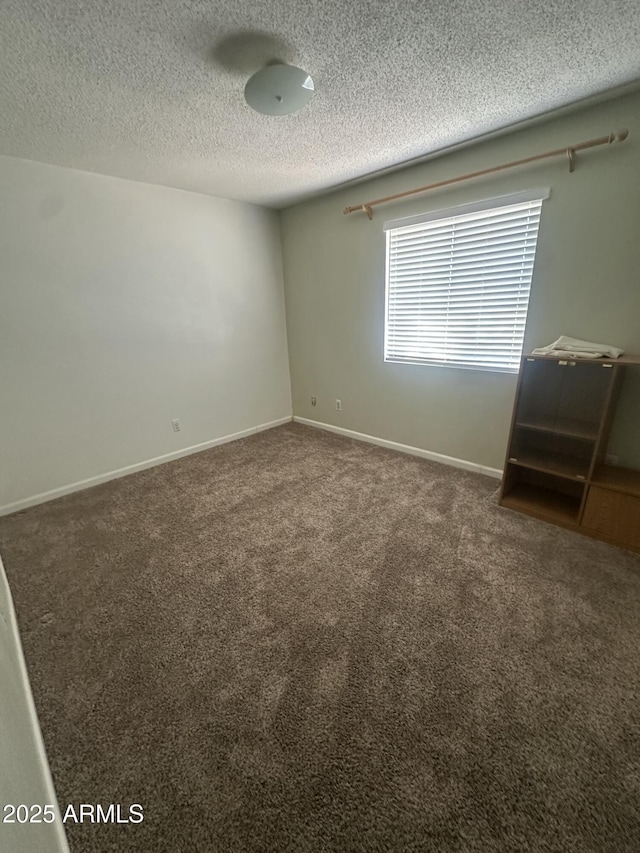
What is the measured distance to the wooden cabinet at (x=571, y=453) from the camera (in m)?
1.90

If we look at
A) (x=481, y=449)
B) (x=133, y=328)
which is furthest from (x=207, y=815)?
(x=133, y=328)

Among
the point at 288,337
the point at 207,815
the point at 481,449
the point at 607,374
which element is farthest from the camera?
the point at 288,337

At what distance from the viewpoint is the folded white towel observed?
6.11 feet

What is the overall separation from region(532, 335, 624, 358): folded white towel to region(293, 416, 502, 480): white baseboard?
3.47ft

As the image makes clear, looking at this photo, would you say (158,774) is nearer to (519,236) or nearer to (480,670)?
(480,670)

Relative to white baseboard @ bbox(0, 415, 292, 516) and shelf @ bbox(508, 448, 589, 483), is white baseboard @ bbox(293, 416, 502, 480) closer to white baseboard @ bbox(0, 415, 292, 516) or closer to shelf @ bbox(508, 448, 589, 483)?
shelf @ bbox(508, 448, 589, 483)

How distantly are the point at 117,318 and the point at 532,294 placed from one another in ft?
10.4

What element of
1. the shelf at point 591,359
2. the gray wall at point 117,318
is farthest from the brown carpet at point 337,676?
the shelf at point 591,359

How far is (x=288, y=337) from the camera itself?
4.04m

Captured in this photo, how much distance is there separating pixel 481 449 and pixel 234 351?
2618 millimetres

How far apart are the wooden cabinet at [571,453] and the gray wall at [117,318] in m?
2.73

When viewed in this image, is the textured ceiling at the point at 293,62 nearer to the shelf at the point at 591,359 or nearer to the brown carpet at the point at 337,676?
the shelf at the point at 591,359

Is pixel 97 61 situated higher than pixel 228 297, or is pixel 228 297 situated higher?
pixel 97 61

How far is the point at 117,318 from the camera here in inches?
108
